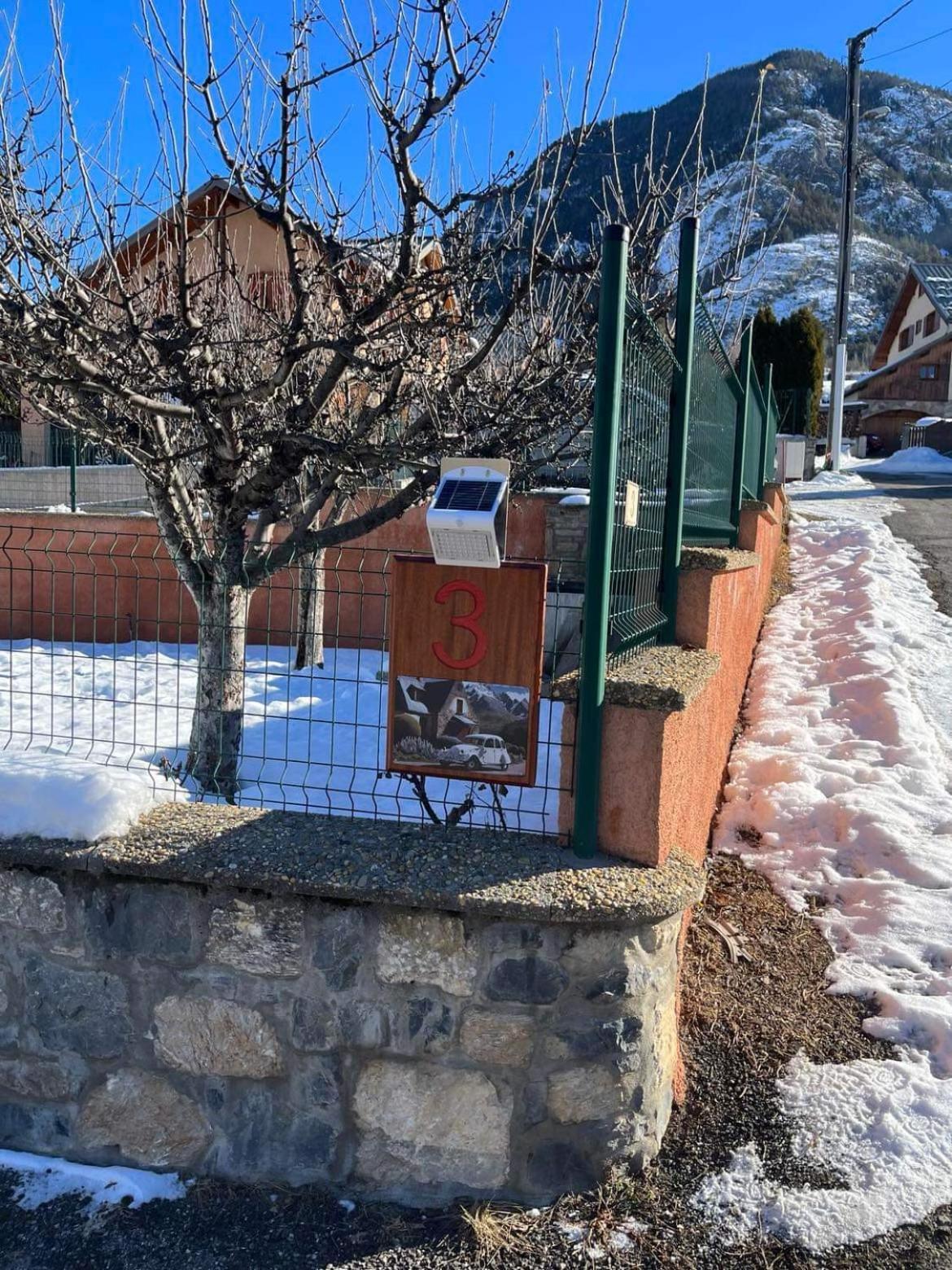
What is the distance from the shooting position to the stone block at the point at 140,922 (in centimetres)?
260

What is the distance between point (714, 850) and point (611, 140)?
3.20m

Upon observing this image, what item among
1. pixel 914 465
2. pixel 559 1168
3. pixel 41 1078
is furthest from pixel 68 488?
pixel 914 465

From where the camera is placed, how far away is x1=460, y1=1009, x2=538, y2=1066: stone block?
2445mm

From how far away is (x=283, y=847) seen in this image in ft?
8.62

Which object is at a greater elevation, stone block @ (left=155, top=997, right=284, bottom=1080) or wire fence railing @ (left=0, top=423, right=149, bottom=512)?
wire fence railing @ (left=0, top=423, right=149, bottom=512)

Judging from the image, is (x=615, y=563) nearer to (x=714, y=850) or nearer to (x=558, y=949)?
(x=558, y=949)

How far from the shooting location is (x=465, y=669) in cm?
265

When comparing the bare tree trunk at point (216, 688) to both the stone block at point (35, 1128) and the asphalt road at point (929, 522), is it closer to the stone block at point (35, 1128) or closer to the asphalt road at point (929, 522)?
the stone block at point (35, 1128)

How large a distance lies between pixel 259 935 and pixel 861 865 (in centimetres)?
243

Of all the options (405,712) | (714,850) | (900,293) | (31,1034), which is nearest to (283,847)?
(405,712)

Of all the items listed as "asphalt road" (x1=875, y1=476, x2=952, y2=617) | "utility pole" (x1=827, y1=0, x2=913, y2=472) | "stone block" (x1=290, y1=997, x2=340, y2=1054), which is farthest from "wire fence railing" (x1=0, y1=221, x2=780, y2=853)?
"utility pole" (x1=827, y1=0, x2=913, y2=472)

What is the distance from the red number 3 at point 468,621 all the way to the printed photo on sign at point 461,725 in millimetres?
51

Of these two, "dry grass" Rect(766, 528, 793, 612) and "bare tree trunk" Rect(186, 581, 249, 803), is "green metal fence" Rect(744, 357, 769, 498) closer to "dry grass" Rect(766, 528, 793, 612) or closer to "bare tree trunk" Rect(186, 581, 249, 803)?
"dry grass" Rect(766, 528, 793, 612)

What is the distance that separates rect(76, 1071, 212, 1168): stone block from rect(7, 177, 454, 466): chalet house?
317cm
